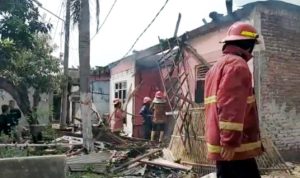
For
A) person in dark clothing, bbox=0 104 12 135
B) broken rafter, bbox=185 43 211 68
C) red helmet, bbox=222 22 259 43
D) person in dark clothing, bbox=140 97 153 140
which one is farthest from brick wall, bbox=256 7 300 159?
person in dark clothing, bbox=0 104 12 135

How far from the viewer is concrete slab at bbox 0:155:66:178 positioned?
4582 millimetres

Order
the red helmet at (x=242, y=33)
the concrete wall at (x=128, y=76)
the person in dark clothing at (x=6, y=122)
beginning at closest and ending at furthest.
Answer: the red helmet at (x=242, y=33), the person in dark clothing at (x=6, y=122), the concrete wall at (x=128, y=76)

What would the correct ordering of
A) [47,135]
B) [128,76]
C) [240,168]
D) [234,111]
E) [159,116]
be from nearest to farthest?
[234,111]
[240,168]
[47,135]
[159,116]
[128,76]

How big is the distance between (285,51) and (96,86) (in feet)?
47.3

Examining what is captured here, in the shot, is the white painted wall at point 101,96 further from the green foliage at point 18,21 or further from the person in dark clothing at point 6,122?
the green foliage at point 18,21

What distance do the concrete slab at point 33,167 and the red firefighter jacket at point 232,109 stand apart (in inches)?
86.7

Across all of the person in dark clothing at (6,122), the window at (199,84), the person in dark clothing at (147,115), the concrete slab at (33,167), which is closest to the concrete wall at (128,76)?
the person in dark clothing at (147,115)

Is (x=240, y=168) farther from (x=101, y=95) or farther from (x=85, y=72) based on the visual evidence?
(x=101, y=95)

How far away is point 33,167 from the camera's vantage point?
4727mm

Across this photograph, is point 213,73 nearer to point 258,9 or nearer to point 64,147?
point 258,9

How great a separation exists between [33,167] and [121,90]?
13.3 metres

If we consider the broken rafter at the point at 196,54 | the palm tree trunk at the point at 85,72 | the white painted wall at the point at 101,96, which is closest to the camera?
the palm tree trunk at the point at 85,72

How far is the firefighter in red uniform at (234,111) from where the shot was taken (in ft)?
10.2

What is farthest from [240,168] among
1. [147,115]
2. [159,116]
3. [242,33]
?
[147,115]
